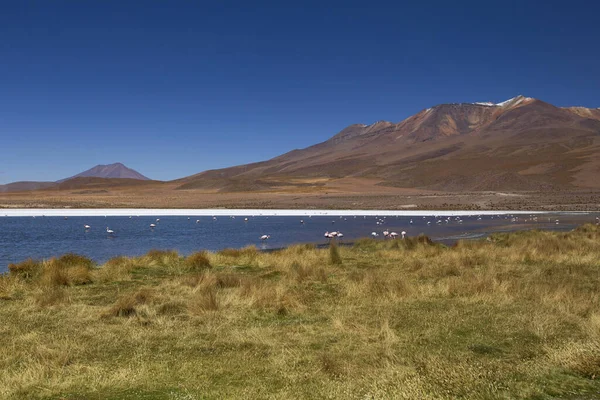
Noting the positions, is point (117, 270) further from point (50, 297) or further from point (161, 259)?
point (50, 297)

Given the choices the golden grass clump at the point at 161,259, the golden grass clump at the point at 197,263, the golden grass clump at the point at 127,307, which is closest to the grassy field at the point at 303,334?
the golden grass clump at the point at 127,307

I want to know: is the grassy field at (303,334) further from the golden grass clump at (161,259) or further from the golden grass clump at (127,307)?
the golden grass clump at (161,259)

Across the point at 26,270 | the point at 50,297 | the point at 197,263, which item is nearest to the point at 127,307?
the point at 50,297

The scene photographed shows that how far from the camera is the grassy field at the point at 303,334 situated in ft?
20.3

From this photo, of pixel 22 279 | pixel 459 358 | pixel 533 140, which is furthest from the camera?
pixel 533 140

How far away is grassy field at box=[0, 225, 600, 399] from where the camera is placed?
20.3 ft

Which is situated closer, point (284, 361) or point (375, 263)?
point (284, 361)

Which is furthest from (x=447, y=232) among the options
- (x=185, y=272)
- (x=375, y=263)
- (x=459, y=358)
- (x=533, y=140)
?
(x=533, y=140)

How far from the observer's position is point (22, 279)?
46.7 ft

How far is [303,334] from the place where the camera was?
339 inches

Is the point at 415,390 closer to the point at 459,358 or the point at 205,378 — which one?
the point at 459,358

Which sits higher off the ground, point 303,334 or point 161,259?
point 161,259

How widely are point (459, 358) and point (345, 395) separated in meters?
2.13

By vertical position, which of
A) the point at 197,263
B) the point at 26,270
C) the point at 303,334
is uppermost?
the point at 26,270
